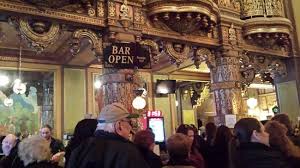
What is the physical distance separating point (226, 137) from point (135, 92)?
2.82 metres

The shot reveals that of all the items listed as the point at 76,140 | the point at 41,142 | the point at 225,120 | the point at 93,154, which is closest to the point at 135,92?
the point at 225,120

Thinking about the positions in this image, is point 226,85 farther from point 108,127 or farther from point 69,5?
point 108,127

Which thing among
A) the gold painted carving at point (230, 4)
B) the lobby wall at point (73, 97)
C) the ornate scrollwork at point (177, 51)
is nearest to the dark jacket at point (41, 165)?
the ornate scrollwork at point (177, 51)

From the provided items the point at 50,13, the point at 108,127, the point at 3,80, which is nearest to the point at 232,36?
the point at 50,13

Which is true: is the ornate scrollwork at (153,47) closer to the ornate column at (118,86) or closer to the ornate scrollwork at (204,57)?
the ornate column at (118,86)

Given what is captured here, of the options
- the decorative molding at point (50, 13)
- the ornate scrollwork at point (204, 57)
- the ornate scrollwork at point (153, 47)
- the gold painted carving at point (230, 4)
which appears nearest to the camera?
the decorative molding at point (50, 13)

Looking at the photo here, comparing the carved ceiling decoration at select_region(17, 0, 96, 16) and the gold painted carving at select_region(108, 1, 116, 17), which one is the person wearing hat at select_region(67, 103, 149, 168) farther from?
the gold painted carving at select_region(108, 1, 116, 17)

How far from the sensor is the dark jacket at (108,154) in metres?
1.93

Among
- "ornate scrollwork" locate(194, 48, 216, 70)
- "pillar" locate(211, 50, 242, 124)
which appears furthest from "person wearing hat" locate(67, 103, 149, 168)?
"pillar" locate(211, 50, 242, 124)

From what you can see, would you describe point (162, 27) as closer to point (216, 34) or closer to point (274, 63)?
point (216, 34)

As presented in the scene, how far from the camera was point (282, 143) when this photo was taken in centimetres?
282

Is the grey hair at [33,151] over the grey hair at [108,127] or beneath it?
beneath

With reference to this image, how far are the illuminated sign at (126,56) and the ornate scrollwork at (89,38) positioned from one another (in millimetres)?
230

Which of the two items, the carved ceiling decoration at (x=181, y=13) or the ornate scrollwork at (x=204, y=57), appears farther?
the ornate scrollwork at (x=204, y=57)
